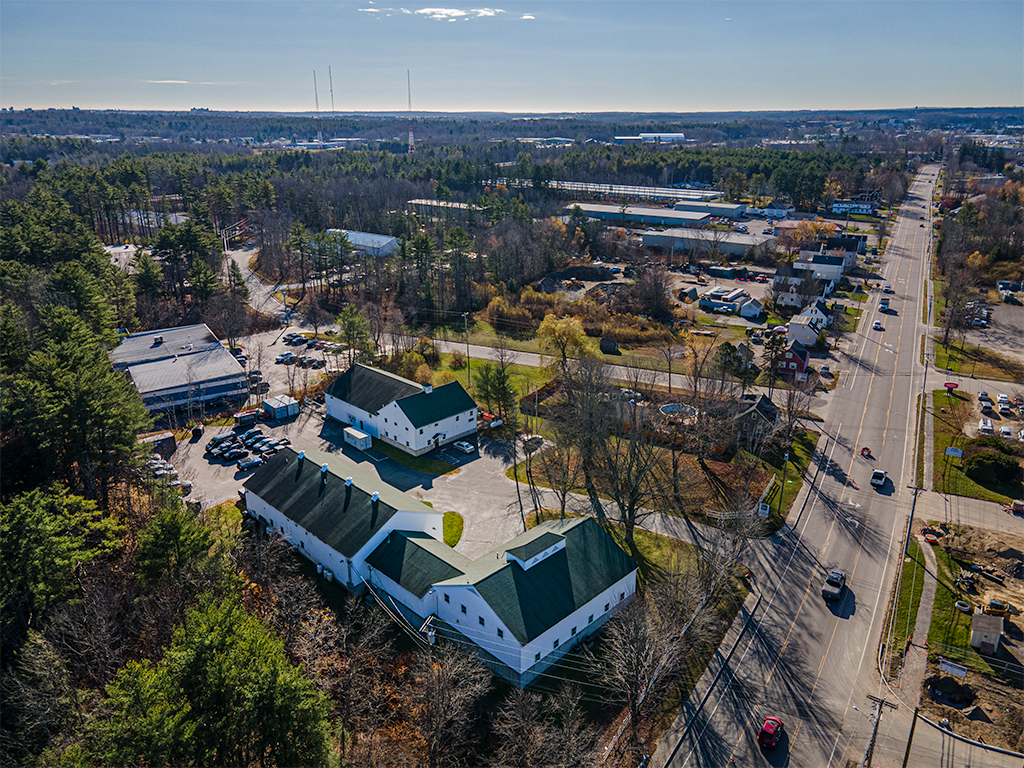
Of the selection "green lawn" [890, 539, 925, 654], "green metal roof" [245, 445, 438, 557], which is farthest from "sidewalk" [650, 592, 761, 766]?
"green metal roof" [245, 445, 438, 557]

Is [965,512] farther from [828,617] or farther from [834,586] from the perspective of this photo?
[828,617]

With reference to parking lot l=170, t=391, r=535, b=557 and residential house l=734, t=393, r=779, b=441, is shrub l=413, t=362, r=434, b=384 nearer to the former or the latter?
parking lot l=170, t=391, r=535, b=557

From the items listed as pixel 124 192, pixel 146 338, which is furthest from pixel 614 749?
pixel 124 192

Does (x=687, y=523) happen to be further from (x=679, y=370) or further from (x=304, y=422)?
(x=304, y=422)

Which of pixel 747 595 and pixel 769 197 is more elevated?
pixel 769 197

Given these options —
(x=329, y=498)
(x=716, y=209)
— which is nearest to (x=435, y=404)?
(x=329, y=498)

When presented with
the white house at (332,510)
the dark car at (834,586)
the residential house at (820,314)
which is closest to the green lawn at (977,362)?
the residential house at (820,314)
